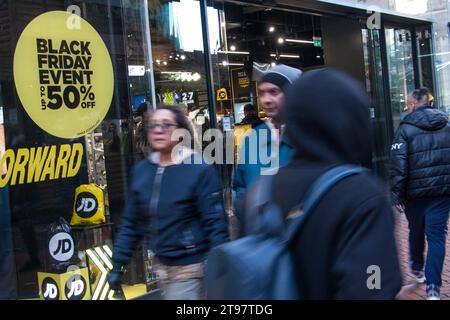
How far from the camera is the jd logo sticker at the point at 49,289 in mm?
5023

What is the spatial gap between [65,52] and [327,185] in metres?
4.42

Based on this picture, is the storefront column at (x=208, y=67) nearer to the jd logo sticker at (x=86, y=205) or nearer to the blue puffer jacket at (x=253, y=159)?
the jd logo sticker at (x=86, y=205)

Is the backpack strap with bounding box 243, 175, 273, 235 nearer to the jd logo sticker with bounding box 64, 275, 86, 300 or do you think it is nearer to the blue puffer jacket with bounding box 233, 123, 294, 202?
the blue puffer jacket with bounding box 233, 123, 294, 202

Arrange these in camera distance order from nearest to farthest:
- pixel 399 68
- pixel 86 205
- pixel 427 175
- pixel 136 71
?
1. pixel 427 175
2. pixel 86 205
3. pixel 136 71
4. pixel 399 68

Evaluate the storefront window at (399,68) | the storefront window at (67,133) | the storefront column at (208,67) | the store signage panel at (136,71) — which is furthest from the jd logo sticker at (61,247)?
the storefront window at (399,68)

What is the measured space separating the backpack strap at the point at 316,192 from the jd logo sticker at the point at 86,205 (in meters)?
4.26

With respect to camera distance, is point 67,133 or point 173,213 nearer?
point 173,213

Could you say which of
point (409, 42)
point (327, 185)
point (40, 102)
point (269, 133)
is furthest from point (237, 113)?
point (327, 185)

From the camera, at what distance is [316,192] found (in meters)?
1.43

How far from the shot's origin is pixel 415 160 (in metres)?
4.87

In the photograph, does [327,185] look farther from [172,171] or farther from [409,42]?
[409,42]

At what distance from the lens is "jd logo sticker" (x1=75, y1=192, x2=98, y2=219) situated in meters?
5.39

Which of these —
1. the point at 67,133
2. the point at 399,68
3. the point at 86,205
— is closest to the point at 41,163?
the point at 67,133

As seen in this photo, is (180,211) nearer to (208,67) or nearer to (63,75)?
(63,75)
